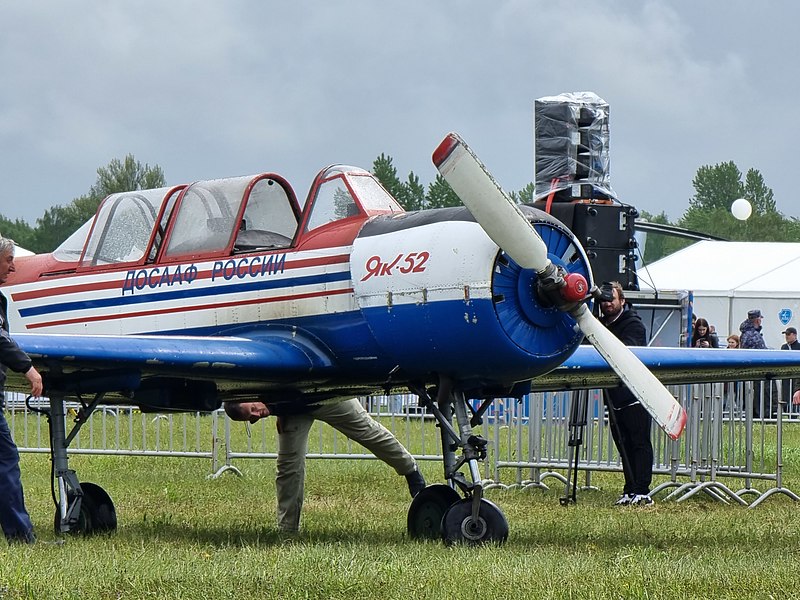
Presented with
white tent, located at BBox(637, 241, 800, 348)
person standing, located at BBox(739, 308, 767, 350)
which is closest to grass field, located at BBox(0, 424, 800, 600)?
person standing, located at BBox(739, 308, 767, 350)

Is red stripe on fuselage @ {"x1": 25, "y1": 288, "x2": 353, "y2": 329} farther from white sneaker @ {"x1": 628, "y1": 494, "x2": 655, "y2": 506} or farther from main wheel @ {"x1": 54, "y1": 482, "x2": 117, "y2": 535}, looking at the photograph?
white sneaker @ {"x1": 628, "y1": 494, "x2": 655, "y2": 506}

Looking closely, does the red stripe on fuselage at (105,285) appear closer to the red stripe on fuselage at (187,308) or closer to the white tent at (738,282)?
the red stripe on fuselage at (187,308)

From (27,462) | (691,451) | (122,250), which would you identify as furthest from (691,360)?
(27,462)

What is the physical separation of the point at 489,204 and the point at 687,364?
3070mm

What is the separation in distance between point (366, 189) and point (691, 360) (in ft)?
9.37

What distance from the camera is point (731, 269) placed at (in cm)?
3072

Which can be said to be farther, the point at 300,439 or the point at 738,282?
the point at 738,282

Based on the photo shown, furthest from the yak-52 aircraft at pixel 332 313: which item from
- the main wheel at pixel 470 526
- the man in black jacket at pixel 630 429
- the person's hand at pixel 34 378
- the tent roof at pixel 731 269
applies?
the tent roof at pixel 731 269

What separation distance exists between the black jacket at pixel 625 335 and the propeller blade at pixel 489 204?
14.6 feet

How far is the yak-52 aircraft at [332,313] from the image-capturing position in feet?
26.1

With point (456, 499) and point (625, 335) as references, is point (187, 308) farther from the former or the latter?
point (625, 335)

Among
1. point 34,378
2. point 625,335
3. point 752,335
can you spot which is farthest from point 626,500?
point 752,335

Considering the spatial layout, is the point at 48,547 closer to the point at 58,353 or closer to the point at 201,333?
the point at 58,353

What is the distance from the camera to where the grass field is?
6.06 meters
